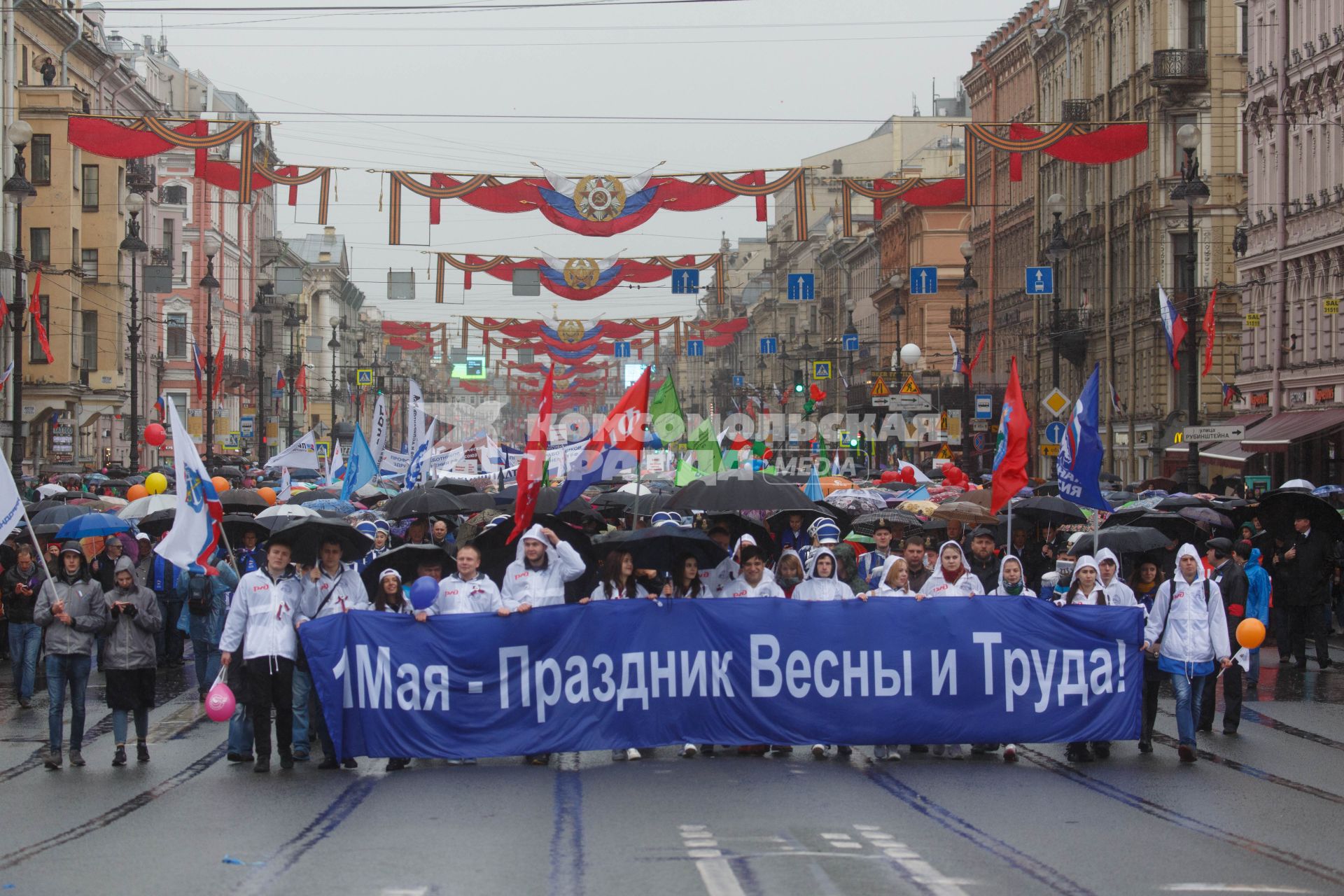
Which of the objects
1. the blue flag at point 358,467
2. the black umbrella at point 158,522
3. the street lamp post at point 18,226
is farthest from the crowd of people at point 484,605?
Answer: the street lamp post at point 18,226

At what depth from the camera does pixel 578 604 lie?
12984 mm

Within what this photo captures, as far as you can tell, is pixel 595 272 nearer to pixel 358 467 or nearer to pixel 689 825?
pixel 358 467

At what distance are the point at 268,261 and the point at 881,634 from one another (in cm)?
9513

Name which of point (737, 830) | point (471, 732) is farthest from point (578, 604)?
point (737, 830)

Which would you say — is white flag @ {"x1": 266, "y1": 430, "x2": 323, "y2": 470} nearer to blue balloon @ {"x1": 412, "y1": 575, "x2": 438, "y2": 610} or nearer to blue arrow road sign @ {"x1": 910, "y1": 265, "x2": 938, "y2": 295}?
blue balloon @ {"x1": 412, "y1": 575, "x2": 438, "y2": 610}

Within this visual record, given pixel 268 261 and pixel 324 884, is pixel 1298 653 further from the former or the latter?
pixel 268 261

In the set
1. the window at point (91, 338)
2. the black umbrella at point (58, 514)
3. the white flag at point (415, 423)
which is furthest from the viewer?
the window at point (91, 338)

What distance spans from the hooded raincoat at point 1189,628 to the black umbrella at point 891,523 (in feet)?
18.9

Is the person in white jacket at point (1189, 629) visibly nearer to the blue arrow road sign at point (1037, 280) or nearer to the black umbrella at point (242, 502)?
the black umbrella at point (242, 502)

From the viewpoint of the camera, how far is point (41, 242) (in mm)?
57156

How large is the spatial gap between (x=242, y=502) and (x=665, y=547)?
9.66 metres

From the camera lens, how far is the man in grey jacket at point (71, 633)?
41.9 feet

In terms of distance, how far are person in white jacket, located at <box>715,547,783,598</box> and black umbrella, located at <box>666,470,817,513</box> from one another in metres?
3.66

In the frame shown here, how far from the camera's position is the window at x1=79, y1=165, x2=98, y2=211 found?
194ft
